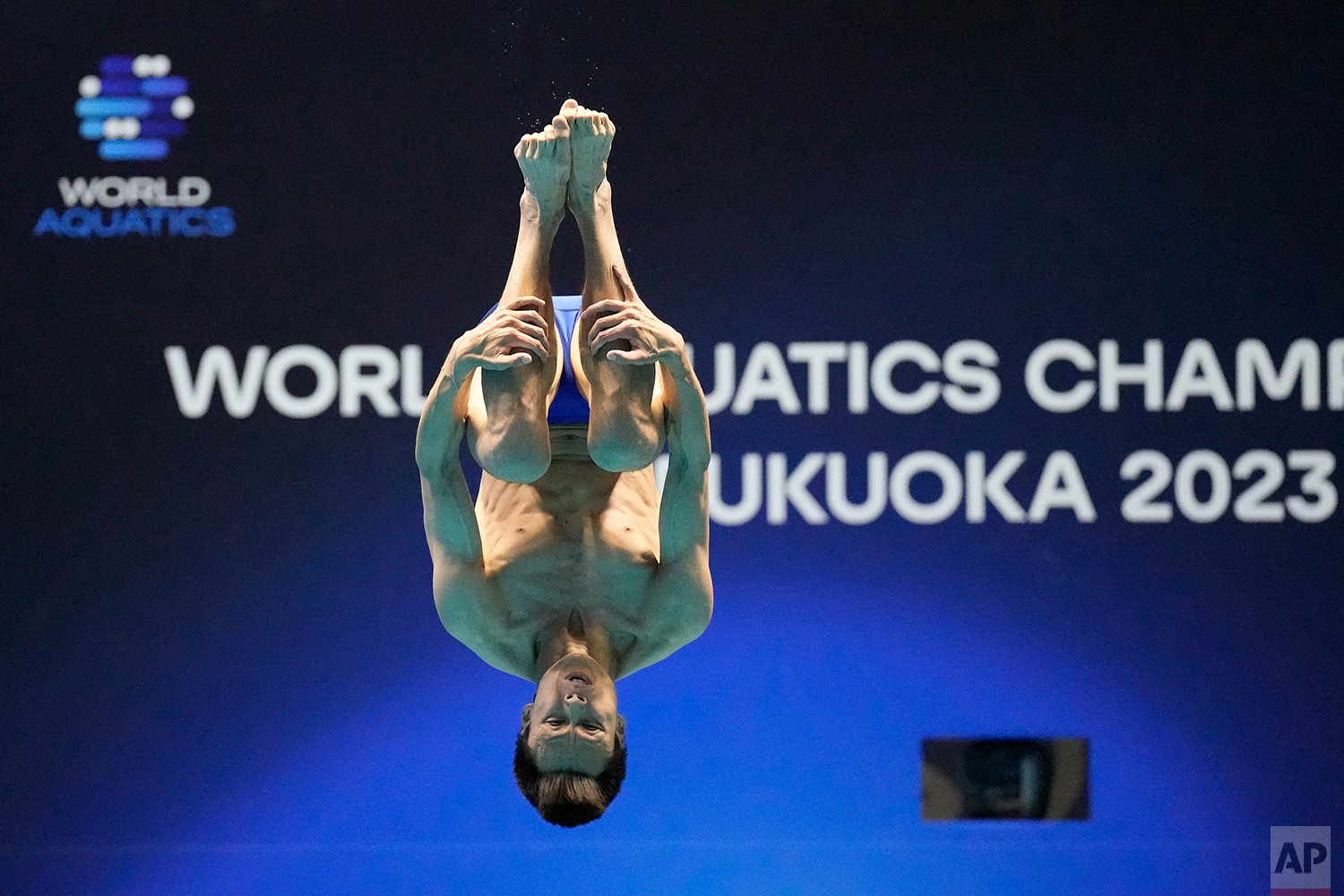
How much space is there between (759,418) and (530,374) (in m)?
2.38

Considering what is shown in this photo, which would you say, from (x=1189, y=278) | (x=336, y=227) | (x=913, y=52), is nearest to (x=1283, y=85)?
(x=1189, y=278)

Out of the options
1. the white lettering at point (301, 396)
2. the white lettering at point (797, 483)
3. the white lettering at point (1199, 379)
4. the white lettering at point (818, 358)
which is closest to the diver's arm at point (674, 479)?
the white lettering at point (797, 483)

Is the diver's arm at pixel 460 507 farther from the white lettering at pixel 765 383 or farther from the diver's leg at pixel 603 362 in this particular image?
the white lettering at pixel 765 383

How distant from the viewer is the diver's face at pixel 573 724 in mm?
3209

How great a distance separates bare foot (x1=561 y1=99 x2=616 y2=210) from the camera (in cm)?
348

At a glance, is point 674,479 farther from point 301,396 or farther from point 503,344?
point 301,396

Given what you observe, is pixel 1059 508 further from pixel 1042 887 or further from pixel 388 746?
pixel 388 746

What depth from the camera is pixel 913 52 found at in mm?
5484

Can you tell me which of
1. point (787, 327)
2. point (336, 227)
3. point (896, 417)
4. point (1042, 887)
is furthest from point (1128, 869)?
point (336, 227)

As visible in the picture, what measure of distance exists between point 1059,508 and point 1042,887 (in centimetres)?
130

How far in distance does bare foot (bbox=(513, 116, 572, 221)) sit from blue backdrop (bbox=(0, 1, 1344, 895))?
1989mm

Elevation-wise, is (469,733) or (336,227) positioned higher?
(336,227)

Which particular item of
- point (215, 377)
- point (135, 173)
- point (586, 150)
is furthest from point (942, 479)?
point (135, 173)

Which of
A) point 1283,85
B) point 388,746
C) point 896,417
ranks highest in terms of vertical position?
point 1283,85
